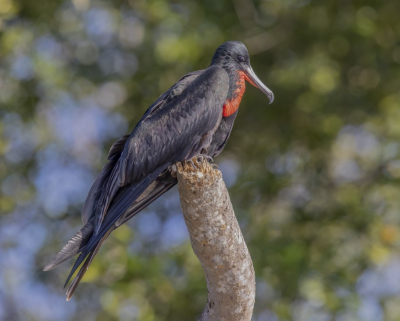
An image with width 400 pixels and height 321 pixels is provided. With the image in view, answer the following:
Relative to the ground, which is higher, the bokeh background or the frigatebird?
the frigatebird

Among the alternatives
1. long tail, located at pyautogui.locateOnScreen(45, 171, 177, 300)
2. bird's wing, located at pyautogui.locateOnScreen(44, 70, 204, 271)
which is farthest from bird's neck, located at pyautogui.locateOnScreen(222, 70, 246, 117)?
long tail, located at pyautogui.locateOnScreen(45, 171, 177, 300)

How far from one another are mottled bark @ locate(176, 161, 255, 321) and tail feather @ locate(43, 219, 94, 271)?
77 cm

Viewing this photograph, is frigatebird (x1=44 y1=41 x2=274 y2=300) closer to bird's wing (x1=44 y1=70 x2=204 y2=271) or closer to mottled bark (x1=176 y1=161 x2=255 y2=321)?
bird's wing (x1=44 y1=70 x2=204 y2=271)

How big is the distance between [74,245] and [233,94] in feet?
4.92

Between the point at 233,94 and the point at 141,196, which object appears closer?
the point at 141,196

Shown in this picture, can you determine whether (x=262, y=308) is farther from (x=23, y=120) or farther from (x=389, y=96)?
(x=23, y=120)

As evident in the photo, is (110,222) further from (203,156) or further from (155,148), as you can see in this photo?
(203,156)

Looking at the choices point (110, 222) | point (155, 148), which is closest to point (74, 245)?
point (110, 222)

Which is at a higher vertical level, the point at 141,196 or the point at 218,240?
the point at 218,240

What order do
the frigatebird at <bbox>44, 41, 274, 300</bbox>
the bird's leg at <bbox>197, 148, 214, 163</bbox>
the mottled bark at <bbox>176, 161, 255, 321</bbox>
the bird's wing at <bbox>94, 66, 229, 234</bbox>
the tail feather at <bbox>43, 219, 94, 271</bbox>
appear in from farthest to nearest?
the bird's wing at <bbox>94, 66, 229, 234</bbox>, the frigatebird at <bbox>44, 41, 274, 300</bbox>, the bird's leg at <bbox>197, 148, 214, 163</bbox>, the tail feather at <bbox>43, 219, 94, 271</bbox>, the mottled bark at <bbox>176, 161, 255, 321</bbox>

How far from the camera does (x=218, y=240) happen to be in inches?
166

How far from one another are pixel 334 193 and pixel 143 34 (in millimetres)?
2962

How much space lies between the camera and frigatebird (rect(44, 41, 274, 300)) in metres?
4.74

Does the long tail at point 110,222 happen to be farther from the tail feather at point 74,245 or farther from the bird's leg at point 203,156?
the bird's leg at point 203,156
